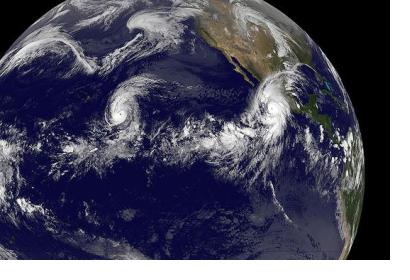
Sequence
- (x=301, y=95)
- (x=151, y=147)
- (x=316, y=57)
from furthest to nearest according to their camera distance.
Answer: (x=316, y=57) < (x=301, y=95) < (x=151, y=147)

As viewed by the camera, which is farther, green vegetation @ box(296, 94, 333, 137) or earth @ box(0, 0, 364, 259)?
green vegetation @ box(296, 94, 333, 137)

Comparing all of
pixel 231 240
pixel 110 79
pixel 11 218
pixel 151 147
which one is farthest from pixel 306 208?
pixel 11 218

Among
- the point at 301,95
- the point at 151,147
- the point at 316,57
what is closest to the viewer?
the point at 151,147

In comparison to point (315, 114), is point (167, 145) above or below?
above

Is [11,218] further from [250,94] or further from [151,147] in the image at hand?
[250,94]

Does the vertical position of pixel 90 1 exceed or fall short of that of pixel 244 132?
it exceeds it

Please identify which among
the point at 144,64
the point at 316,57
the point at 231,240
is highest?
the point at 144,64

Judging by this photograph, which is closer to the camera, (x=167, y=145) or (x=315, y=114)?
(x=167, y=145)

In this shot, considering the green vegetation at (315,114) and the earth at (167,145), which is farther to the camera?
the green vegetation at (315,114)
